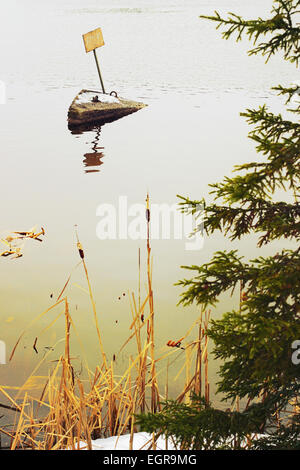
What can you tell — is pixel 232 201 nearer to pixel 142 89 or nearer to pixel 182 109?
pixel 182 109

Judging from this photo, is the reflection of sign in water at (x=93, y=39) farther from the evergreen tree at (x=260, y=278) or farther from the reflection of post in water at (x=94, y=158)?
the evergreen tree at (x=260, y=278)

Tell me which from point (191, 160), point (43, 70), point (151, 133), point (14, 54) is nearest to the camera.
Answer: point (191, 160)

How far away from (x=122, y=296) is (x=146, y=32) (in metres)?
19.0

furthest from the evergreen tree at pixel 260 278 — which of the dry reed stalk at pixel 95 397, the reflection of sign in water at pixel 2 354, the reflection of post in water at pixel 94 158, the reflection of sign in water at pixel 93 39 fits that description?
the reflection of sign in water at pixel 93 39

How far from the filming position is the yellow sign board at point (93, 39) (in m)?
10.6

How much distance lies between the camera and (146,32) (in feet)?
74.7

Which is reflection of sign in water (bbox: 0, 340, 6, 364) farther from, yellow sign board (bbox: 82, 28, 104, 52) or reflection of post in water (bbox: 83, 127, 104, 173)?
yellow sign board (bbox: 82, 28, 104, 52)

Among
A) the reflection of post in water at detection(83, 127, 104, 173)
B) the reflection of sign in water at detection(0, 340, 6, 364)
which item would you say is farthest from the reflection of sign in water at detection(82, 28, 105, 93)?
the reflection of sign in water at detection(0, 340, 6, 364)

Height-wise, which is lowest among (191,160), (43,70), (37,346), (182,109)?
(37,346)

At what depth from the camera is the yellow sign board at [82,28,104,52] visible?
10.6 m

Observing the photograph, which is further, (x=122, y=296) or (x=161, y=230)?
(x=161, y=230)

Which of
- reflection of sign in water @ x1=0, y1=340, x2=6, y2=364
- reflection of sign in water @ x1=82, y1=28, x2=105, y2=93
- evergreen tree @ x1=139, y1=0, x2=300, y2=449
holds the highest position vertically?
reflection of sign in water @ x1=82, y1=28, x2=105, y2=93
